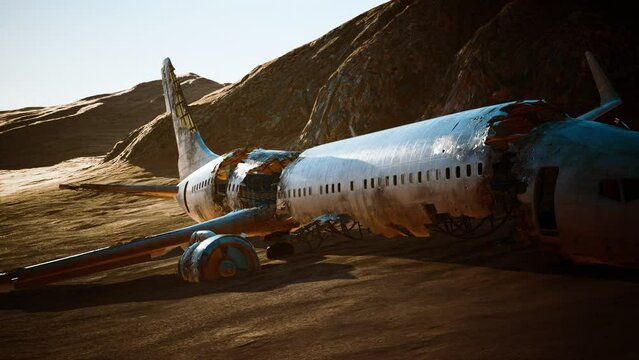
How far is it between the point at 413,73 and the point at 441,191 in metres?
37.6

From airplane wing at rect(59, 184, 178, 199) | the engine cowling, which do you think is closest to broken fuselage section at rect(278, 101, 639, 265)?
the engine cowling

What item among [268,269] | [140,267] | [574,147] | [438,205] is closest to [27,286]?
[140,267]

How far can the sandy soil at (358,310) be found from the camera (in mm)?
8828

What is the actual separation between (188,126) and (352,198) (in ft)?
64.1

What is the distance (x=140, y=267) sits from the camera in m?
24.4

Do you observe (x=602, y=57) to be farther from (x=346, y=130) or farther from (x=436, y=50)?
(x=346, y=130)

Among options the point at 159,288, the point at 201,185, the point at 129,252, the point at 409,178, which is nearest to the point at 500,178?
the point at 409,178

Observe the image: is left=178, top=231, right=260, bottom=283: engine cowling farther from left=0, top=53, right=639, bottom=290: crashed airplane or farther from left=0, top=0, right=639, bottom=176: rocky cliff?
left=0, top=0, right=639, bottom=176: rocky cliff

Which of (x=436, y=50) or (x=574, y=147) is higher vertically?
(x=436, y=50)

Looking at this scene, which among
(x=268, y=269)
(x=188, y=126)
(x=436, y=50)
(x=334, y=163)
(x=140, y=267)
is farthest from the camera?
(x=436, y=50)

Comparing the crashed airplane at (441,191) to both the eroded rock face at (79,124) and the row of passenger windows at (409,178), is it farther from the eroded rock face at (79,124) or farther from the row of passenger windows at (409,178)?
the eroded rock face at (79,124)

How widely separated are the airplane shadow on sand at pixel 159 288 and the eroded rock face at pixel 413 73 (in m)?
27.3

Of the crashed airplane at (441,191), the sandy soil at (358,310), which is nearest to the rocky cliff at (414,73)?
the crashed airplane at (441,191)

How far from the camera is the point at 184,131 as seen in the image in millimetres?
37094
